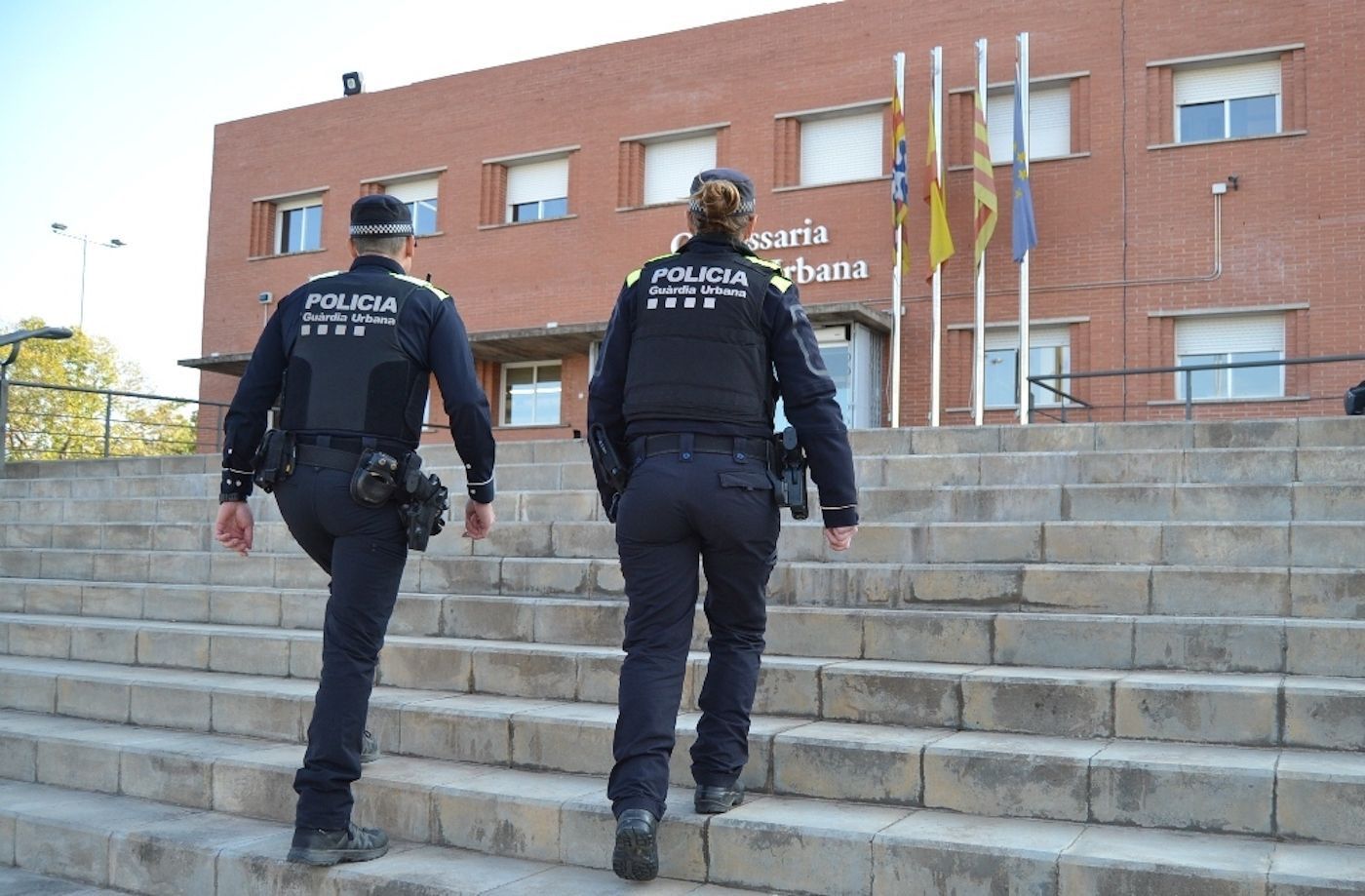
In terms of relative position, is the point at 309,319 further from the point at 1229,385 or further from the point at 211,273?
the point at 211,273

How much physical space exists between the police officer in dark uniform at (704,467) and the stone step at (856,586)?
1.76m

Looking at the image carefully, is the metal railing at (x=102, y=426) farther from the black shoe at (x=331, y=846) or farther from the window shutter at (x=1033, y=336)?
the window shutter at (x=1033, y=336)

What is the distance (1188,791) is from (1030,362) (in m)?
14.7

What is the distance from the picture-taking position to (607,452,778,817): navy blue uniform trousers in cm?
369

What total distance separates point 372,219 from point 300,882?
2.22 metres

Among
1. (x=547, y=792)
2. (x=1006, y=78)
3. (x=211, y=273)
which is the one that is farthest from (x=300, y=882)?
(x=211, y=273)

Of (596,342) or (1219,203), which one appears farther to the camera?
(596,342)

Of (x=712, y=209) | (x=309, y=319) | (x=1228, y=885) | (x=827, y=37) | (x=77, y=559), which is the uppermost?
(x=827, y=37)

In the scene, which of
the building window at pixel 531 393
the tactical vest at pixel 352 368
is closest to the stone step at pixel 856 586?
the tactical vest at pixel 352 368

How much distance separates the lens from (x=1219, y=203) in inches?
657

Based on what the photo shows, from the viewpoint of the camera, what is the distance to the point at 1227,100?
1708 cm

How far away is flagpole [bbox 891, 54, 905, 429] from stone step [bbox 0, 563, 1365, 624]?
37.7 ft

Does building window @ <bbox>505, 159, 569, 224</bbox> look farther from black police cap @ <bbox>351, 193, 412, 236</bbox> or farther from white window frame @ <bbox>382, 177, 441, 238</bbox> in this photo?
black police cap @ <bbox>351, 193, 412, 236</bbox>

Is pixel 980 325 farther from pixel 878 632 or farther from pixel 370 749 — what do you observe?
pixel 370 749
